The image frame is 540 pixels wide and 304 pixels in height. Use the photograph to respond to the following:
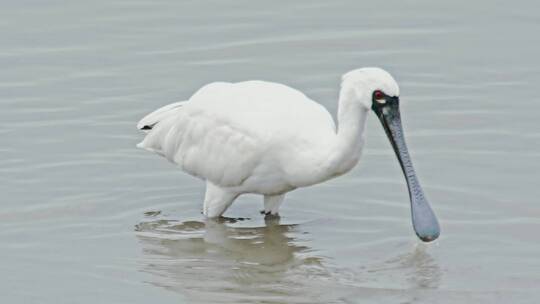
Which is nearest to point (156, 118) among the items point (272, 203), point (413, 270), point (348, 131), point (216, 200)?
point (216, 200)

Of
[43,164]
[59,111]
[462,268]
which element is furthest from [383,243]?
[59,111]

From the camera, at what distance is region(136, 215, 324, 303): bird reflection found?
38.9 ft

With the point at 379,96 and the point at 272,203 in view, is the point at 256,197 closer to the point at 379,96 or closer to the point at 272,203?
the point at 272,203

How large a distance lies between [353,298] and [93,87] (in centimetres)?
649

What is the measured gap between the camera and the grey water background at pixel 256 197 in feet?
39.2

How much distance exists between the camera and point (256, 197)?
14.6m

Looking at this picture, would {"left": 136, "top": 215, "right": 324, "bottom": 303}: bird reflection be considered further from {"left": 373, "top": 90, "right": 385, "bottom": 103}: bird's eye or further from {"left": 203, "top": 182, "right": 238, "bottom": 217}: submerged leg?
{"left": 373, "top": 90, "right": 385, "bottom": 103}: bird's eye

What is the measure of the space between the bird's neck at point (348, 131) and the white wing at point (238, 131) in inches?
9.8

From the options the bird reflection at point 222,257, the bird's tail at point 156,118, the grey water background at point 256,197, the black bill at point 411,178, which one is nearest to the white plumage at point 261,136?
the bird's tail at point 156,118

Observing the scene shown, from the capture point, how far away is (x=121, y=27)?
1922 cm

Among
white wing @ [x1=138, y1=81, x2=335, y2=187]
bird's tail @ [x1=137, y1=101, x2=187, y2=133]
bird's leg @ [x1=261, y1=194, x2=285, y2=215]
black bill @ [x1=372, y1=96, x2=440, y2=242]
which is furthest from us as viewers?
bird's tail @ [x1=137, y1=101, x2=187, y2=133]

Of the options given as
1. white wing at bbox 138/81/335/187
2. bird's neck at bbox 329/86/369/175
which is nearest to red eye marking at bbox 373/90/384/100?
bird's neck at bbox 329/86/369/175

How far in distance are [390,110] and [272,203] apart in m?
1.97

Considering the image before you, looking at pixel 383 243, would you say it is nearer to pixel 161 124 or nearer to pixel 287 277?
pixel 287 277
